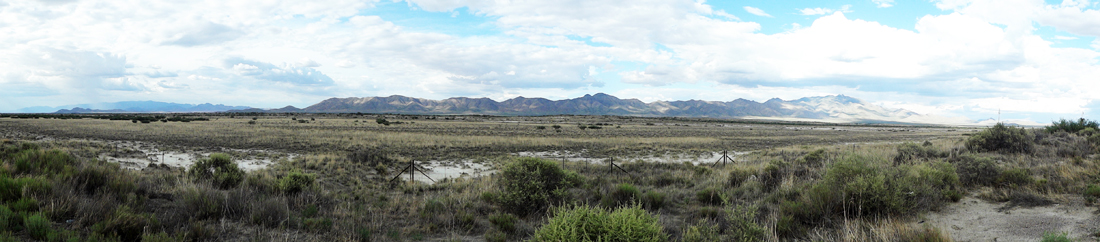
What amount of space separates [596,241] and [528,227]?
2.74 m

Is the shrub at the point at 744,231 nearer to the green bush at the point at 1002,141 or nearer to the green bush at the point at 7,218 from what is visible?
the green bush at the point at 7,218

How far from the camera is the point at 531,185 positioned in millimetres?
8617

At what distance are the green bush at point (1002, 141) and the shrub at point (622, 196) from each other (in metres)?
13.6

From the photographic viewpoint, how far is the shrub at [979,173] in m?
9.28

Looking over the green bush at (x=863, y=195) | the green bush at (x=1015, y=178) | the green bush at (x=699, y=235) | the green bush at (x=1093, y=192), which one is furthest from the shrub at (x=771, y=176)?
the green bush at (x=699, y=235)

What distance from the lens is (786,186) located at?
9.38 meters

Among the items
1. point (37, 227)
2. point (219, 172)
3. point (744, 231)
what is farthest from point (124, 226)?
point (744, 231)

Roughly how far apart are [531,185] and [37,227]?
21.0 ft

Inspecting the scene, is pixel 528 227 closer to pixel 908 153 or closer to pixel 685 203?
pixel 685 203

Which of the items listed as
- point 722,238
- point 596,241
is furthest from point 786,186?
point 596,241

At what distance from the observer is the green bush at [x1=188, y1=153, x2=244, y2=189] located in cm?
939

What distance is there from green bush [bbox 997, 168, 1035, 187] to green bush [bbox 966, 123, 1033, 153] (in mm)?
7493

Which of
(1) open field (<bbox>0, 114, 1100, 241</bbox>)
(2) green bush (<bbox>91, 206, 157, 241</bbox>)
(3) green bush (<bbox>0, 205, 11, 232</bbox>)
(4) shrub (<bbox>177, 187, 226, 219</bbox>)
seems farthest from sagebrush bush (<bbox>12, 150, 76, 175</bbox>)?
(2) green bush (<bbox>91, 206, 157, 241</bbox>)

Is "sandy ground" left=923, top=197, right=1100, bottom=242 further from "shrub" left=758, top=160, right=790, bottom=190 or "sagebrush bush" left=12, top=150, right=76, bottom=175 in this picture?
"sagebrush bush" left=12, top=150, right=76, bottom=175
